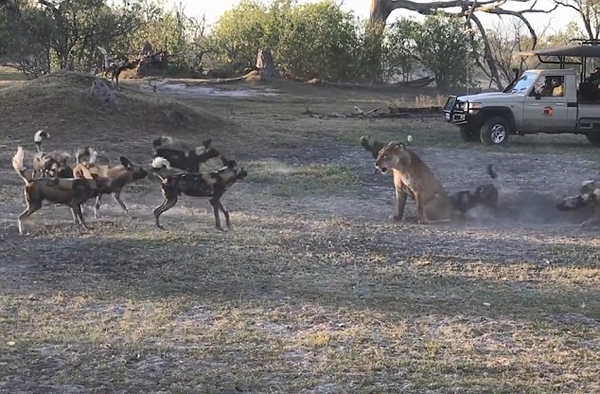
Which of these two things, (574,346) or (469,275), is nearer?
(574,346)

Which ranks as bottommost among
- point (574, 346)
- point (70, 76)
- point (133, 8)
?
point (574, 346)

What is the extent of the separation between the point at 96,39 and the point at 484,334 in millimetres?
27566

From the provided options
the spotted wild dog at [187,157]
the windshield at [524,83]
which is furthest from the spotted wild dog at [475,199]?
the windshield at [524,83]

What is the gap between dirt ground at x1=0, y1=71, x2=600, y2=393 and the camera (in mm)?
5836

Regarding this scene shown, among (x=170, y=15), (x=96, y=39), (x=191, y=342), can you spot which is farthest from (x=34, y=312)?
(x=170, y=15)

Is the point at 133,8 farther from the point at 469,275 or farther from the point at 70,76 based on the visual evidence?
the point at 469,275

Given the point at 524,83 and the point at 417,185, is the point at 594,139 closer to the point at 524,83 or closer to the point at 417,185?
the point at 524,83

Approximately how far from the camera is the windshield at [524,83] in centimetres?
2162

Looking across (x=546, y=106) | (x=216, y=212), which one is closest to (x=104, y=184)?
(x=216, y=212)

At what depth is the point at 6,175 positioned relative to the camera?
48.3ft

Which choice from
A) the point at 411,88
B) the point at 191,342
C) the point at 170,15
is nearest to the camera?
Answer: the point at 191,342

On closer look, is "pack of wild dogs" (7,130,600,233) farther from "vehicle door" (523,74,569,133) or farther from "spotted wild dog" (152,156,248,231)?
"vehicle door" (523,74,569,133)

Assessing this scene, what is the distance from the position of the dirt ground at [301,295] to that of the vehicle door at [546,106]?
19.0ft

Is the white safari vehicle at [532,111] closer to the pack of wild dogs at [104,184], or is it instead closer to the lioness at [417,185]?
the lioness at [417,185]
